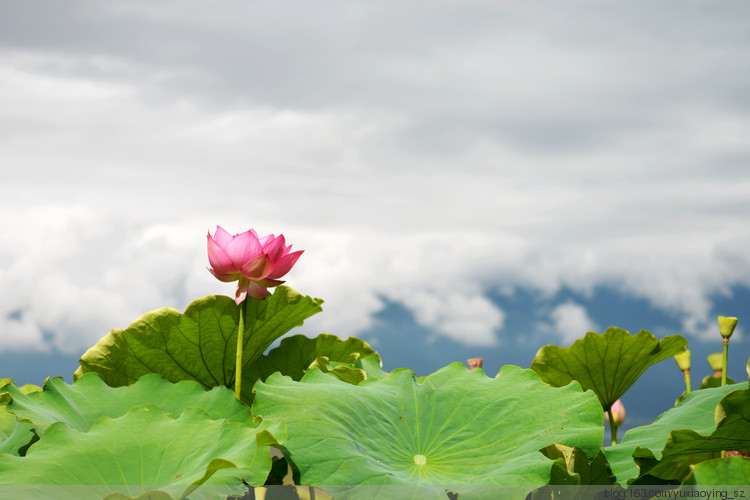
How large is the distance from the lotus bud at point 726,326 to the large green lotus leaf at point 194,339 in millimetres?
853

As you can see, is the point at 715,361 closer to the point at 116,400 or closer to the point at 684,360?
the point at 684,360

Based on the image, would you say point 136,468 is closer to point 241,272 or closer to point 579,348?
point 241,272

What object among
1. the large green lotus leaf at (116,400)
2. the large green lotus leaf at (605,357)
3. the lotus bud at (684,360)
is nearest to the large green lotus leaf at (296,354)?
the large green lotus leaf at (116,400)

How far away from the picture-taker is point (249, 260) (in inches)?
46.5

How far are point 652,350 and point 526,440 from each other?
2.40 feet

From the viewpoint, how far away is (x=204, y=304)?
49.4 inches

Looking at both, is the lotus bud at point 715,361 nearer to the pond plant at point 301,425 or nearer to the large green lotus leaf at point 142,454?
the pond plant at point 301,425

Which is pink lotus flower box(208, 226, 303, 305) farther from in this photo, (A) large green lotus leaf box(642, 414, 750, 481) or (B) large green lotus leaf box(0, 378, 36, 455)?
(A) large green lotus leaf box(642, 414, 750, 481)

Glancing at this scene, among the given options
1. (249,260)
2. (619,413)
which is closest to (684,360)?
(619,413)

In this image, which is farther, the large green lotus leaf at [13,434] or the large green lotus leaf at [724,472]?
the large green lotus leaf at [13,434]

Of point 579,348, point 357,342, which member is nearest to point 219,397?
point 357,342

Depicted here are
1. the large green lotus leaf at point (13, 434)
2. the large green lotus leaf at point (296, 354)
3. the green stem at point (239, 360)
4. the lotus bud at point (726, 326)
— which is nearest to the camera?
the large green lotus leaf at point (13, 434)

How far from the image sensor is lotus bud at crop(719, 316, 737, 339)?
4.05 feet

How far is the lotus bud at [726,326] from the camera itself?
48.6 inches
